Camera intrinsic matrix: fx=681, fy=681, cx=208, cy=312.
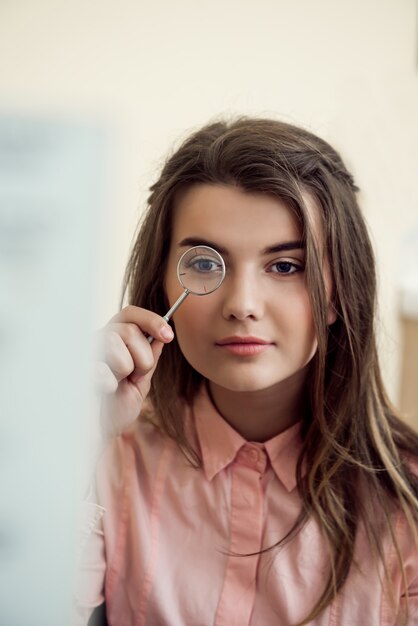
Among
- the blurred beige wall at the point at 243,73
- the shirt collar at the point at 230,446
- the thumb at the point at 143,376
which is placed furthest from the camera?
the blurred beige wall at the point at 243,73

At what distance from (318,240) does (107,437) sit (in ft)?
1.53

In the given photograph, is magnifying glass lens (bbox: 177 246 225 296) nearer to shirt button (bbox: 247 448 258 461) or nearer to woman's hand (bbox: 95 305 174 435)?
woman's hand (bbox: 95 305 174 435)

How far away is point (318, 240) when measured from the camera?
1.11 metres

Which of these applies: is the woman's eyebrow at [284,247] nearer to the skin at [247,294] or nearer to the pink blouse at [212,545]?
the skin at [247,294]

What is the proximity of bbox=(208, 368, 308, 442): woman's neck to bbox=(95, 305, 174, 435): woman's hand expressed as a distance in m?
0.20

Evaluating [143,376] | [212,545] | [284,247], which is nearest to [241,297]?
[284,247]

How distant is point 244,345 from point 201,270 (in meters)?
0.13

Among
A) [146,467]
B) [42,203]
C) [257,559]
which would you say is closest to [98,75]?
[146,467]

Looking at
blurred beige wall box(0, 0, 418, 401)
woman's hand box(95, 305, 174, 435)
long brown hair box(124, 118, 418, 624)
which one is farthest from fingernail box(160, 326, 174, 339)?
blurred beige wall box(0, 0, 418, 401)

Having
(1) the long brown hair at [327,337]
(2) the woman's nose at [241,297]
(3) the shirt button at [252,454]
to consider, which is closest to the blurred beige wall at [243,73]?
(1) the long brown hair at [327,337]

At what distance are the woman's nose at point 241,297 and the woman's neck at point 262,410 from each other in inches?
9.7

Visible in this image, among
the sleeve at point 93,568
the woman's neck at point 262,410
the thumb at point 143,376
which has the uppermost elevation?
the thumb at point 143,376

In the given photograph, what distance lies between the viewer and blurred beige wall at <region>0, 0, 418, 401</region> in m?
A: 2.38

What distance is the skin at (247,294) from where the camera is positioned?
103 centimetres
